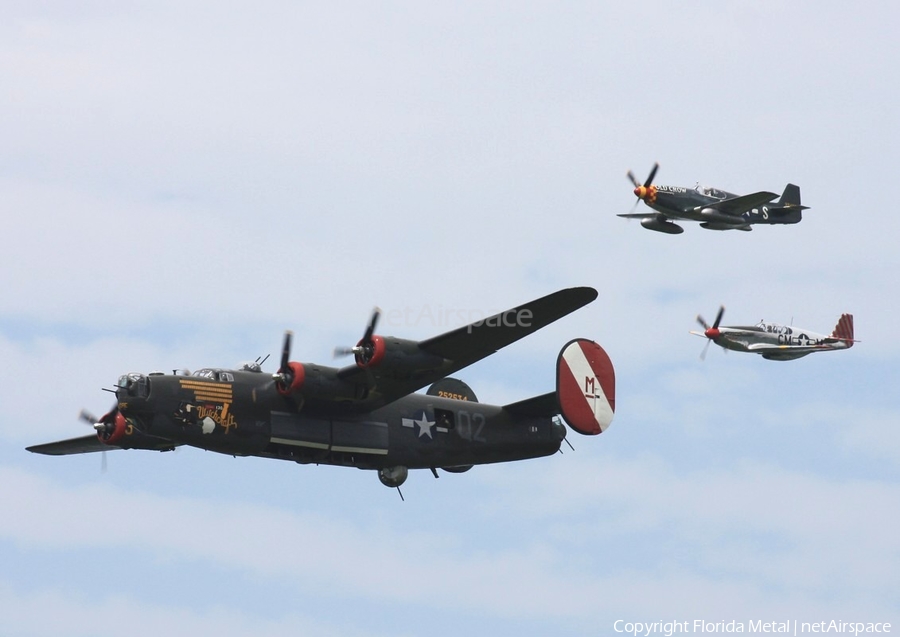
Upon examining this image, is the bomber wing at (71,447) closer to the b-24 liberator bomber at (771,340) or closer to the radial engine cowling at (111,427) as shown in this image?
the radial engine cowling at (111,427)

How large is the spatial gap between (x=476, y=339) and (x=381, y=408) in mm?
3383

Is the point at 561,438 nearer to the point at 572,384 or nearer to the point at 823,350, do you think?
the point at 572,384

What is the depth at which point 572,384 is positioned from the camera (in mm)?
31500

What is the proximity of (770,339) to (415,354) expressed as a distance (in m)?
23.6

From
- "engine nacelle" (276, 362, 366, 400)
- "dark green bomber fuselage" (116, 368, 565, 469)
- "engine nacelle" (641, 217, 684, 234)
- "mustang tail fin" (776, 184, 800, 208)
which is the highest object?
"mustang tail fin" (776, 184, 800, 208)

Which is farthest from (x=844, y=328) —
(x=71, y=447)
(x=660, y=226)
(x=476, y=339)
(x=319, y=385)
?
(x=71, y=447)

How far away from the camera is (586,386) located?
31.7m

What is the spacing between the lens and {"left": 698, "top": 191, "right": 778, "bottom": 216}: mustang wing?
43531 mm

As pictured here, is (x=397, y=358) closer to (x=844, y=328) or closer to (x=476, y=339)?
(x=476, y=339)

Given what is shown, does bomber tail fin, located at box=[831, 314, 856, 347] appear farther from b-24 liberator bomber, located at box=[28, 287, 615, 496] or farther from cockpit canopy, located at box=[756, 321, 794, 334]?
b-24 liberator bomber, located at box=[28, 287, 615, 496]

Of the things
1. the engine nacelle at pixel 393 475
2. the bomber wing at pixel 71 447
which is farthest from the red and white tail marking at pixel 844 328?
the bomber wing at pixel 71 447

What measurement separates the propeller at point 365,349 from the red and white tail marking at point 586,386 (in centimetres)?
500

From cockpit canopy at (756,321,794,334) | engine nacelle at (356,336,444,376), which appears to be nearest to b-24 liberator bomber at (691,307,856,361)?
cockpit canopy at (756,321,794,334)

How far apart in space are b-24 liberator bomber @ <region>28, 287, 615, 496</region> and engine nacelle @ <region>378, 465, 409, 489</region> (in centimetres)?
3
